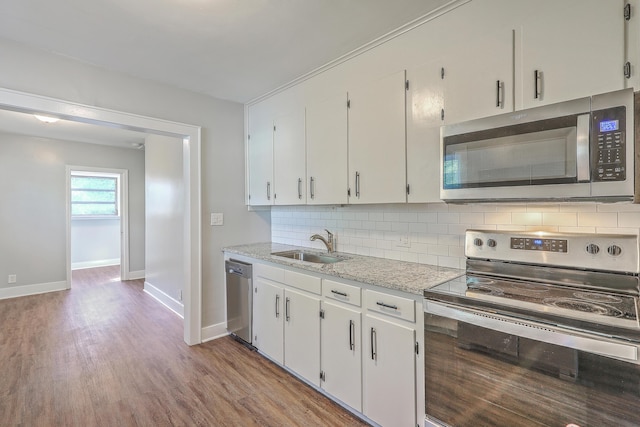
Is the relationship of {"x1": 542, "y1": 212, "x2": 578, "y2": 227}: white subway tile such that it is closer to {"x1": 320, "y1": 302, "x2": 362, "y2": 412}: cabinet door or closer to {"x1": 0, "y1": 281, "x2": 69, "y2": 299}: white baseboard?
{"x1": 320, "y1": 302, "x2": 362, "y2": 412}: cabinet door

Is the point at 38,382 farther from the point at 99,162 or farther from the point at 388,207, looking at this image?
the point at 99,162

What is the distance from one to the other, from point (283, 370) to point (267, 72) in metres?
2.53

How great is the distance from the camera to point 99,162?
569cm

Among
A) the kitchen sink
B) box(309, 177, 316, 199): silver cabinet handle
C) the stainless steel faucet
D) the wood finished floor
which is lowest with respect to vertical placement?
the wood finished floor

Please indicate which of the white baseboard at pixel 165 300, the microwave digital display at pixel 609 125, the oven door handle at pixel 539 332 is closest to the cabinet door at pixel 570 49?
the microwave digital display at pixel 609 125

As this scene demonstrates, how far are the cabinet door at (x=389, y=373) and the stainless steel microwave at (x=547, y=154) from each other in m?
0.82

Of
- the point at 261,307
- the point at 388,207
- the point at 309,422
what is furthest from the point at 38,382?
the point at 388,207

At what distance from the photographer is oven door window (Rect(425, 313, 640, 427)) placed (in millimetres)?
1093

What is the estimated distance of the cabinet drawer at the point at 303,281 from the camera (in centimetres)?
220

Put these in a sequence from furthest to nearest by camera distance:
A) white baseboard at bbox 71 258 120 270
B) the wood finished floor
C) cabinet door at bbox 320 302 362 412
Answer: white baseboard at bbox 71 258 120 270
the wood finished floor
cabinet door at bbox 320 302 362 412

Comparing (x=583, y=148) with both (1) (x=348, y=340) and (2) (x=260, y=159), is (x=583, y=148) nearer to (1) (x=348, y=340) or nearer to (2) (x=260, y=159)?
(1) (x=348, y=340)

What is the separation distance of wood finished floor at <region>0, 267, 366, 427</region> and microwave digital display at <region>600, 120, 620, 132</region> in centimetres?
201

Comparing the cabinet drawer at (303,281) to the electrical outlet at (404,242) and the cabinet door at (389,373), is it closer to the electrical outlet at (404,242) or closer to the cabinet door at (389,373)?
the cabinet door at (389,373)

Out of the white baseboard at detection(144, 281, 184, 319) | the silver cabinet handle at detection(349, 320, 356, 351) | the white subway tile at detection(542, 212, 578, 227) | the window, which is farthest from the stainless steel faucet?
the window
